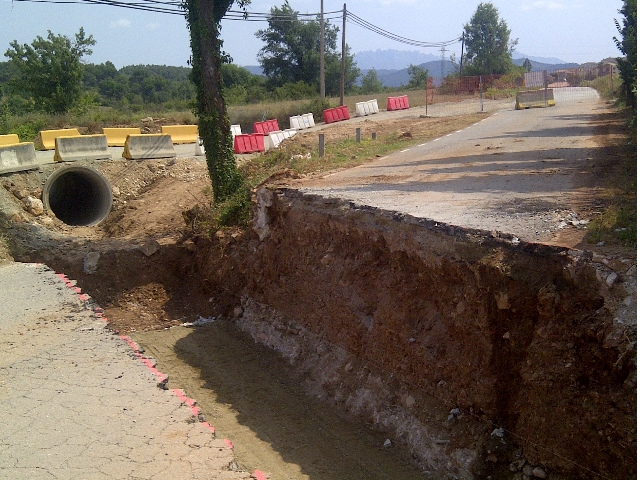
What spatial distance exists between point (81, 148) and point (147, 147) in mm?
2226

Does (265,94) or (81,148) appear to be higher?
(265,94)

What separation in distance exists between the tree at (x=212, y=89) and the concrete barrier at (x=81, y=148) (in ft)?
20.1

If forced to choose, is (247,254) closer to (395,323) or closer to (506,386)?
(395,323)

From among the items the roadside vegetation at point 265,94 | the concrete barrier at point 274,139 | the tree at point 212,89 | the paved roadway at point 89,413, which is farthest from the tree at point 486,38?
the paved roadway at point 89,413

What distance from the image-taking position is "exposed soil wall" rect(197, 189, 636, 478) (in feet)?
18.8

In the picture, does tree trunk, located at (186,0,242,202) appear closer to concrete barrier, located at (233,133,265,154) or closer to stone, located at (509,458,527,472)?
concrete barrier, located at (233,133,265,154)

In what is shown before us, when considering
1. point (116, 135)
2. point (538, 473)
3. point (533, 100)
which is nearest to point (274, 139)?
point (116, 135)

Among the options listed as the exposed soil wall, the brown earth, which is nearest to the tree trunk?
the brown earth

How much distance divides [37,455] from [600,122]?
20.9m

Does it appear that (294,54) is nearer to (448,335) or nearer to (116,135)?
(116,135)

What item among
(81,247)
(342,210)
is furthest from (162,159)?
(342,210)

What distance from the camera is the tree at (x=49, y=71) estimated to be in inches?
1540

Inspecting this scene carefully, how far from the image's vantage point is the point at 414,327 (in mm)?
8078

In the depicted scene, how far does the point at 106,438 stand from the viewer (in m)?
6.05
